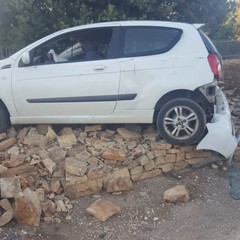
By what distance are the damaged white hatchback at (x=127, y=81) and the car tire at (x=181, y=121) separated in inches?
0.5

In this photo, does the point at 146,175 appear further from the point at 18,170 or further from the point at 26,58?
the point at 26,58

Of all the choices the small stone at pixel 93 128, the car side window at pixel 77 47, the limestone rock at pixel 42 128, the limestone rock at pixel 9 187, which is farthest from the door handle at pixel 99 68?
the limestone rock at pixel 9 187

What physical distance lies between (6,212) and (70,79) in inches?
83.0

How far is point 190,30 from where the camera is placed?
5.04 m

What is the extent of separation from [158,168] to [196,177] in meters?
0.52

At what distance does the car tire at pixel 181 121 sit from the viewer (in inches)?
191

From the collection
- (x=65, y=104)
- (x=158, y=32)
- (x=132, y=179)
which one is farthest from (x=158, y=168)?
A: (x=158, y=32)

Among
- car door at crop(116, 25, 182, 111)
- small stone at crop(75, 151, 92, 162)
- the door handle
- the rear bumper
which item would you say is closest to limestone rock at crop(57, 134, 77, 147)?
small stone at crop(75, 151, 92, 162)

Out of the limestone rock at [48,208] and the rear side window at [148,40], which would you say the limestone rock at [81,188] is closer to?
the limestone rock at [48,208]

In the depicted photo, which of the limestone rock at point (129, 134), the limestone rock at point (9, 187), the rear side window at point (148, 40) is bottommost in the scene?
the limestone rock at point (129, 134)

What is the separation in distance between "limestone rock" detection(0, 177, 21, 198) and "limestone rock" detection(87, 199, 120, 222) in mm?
818

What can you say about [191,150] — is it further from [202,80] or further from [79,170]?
[79,170]

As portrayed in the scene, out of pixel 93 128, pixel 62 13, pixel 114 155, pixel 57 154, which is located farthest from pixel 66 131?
pixel 62 13

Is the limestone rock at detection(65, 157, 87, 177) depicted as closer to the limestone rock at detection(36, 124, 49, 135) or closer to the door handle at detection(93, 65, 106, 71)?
the limestone rock at detection(36, 124, 49, 135)
